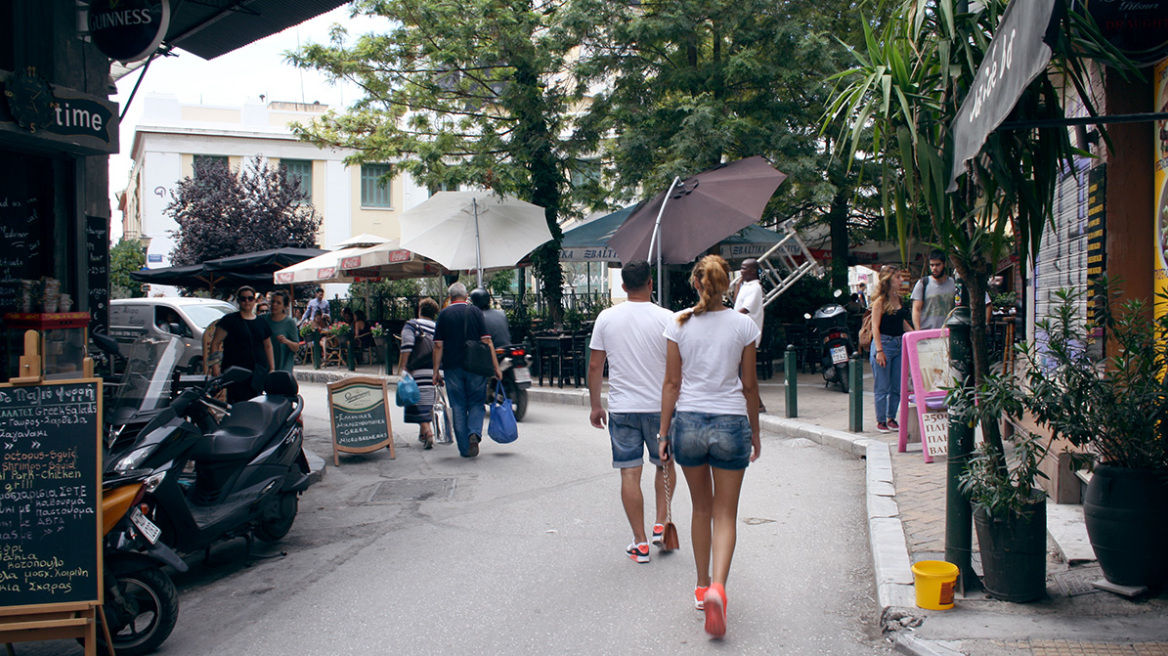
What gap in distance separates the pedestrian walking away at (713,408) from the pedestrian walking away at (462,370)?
15.5 feet

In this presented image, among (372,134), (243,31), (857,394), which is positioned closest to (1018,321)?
(857,394)

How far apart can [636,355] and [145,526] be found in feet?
9.67

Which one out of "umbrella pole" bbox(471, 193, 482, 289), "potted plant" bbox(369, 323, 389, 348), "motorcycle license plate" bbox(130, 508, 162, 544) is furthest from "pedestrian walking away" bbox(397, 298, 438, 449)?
"potted plant" bbox(369, 323, 389, 348)

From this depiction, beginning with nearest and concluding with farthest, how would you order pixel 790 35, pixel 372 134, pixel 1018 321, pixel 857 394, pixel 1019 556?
pixel 1019 556 → pixel 857 394 → pixel 1018 321 → pixel 790 35 → pixel 372 134

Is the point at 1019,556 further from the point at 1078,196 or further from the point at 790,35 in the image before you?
the point at 790,35

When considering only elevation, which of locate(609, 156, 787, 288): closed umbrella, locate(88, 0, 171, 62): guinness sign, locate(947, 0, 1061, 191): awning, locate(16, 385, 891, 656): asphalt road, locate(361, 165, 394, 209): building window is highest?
locate(361, 165, 394, 209): building window

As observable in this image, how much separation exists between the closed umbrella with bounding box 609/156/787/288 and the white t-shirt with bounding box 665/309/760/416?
19.3 feet

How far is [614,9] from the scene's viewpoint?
51.6 feet

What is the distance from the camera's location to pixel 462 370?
9.23 meters

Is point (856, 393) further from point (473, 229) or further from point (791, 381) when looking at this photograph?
point (473, 229)

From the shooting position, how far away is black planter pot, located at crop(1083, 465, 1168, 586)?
14.2 feet

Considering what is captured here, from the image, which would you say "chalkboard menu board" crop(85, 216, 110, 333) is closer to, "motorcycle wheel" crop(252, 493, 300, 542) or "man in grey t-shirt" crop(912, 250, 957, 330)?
"motorcycle wheel" crop(252, 493, 300, 542)

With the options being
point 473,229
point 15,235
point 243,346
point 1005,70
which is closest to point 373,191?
point 473,229

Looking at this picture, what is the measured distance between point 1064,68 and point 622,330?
2.81 metres
